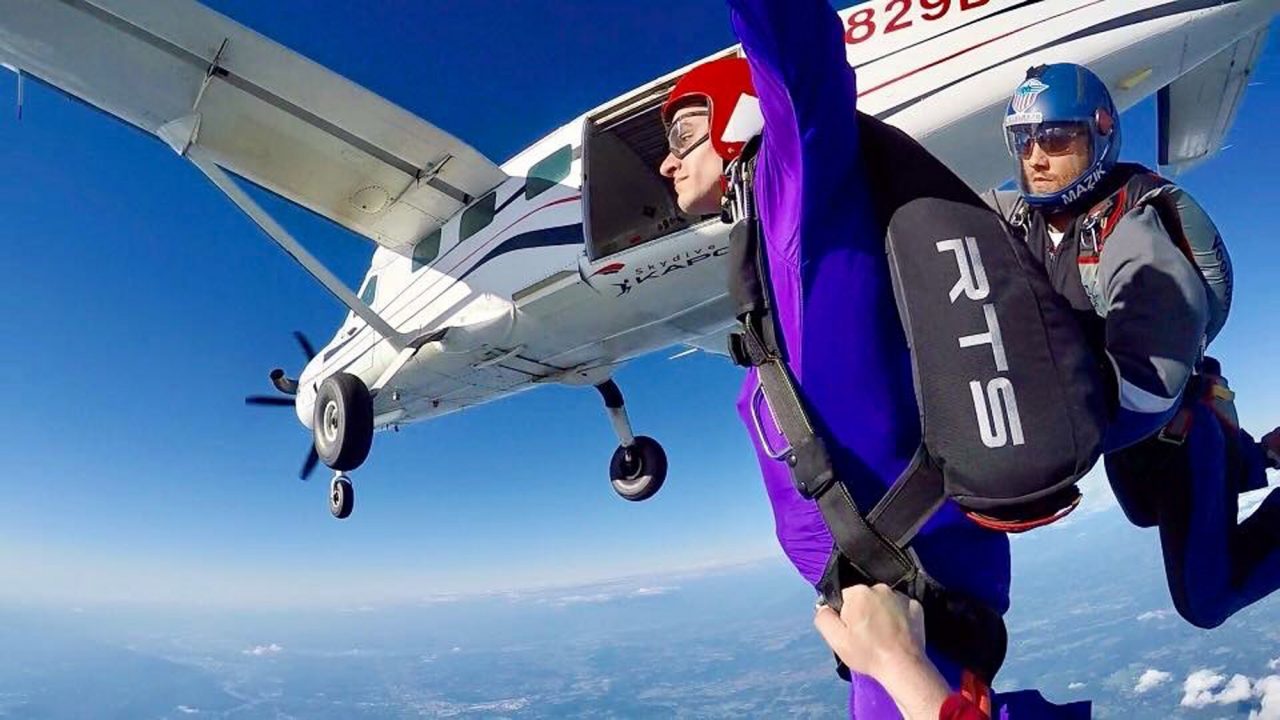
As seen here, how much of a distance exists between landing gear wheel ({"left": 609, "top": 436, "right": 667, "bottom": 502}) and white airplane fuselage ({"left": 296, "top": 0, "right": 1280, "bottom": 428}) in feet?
6.27

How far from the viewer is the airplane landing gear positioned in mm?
9422

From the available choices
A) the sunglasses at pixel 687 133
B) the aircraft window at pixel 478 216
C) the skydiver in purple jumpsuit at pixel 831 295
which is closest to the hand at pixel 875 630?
the skydiver in purple jumpsuit at pixel 831 295

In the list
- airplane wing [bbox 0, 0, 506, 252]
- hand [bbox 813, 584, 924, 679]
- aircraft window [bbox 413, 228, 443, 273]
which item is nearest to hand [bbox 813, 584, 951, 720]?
hand [bbox 813, 584, 924, 679]

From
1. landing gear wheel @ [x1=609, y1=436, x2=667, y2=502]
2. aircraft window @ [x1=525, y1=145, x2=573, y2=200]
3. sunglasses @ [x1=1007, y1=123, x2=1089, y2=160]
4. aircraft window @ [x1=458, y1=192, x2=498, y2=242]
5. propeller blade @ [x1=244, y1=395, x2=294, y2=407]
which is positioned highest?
aircraft window @ [x1=525, y1=145, x2=573, y2=200]

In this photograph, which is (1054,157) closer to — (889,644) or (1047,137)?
(1047,137)

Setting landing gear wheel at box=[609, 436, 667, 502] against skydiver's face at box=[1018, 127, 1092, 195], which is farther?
landing gear wheel at box=[609, 436, 667, 502]

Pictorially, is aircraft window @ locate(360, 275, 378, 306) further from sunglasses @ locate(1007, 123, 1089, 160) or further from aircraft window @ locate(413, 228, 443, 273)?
sunglasses @ locate(1007, 123, 1089, 160)

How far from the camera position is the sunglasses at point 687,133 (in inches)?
57.5

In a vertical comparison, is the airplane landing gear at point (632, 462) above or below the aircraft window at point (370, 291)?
below

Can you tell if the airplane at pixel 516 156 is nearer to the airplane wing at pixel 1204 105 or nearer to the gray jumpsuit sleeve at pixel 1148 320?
the airplane wing at pixel 1204 105

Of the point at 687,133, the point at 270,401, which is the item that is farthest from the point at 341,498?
the point at 687,133

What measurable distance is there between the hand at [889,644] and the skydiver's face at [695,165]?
827 mm

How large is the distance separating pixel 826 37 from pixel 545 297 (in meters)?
5.27

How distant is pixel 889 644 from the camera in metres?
0.90
